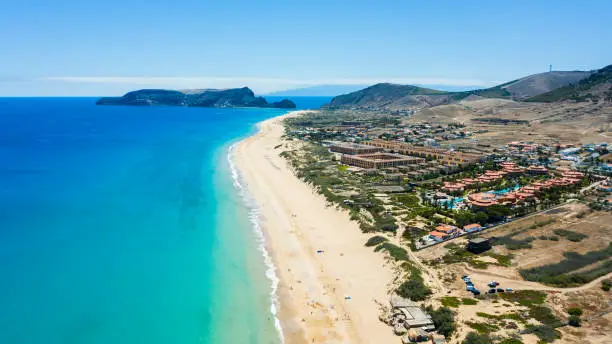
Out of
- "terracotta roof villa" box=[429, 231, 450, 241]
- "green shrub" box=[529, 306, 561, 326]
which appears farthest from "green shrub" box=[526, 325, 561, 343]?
"terracotta roof villa" box=[429, 231, 450, 241]

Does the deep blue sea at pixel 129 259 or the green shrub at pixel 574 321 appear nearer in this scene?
the green shrub at pixel 574 321

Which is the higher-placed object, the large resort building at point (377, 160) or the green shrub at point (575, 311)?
the large resort building at point (377, 160)

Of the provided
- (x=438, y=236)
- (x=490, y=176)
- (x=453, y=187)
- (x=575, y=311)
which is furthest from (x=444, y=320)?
(x=490, y=176)

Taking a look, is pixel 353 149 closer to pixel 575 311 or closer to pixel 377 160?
pixel 377 160

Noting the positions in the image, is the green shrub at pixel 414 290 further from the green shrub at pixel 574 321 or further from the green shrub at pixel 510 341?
the green shrub at pixel 574 321

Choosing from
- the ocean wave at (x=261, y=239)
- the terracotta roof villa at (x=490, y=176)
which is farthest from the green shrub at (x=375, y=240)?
the terracotta roof villa at (x=490, y=176)

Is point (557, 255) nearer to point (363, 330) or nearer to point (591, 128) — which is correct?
point (363, 330)
